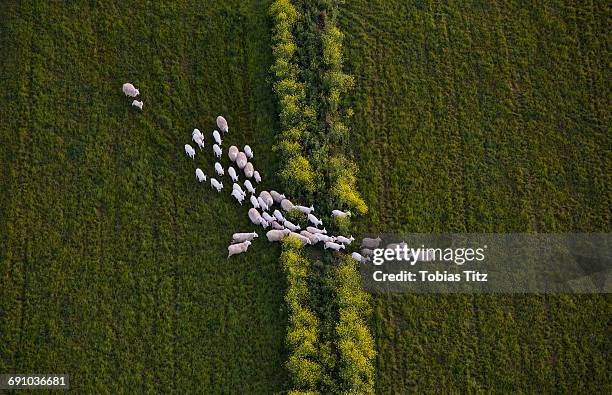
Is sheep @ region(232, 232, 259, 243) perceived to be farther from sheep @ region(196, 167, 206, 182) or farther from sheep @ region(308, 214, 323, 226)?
sheep @ region(196, 167, 206, 182)

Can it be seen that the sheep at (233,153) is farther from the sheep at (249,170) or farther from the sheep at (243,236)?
the sheep at (243,236)

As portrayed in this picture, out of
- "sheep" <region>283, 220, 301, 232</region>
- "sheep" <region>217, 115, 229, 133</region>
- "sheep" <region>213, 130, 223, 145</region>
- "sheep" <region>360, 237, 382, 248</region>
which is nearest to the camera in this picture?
"sheep" <region>283, 220, 301, 232</region>

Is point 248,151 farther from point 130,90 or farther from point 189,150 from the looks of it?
point 130,90

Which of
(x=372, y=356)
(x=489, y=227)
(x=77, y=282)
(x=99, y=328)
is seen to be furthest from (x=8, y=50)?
(x=489, y=227)

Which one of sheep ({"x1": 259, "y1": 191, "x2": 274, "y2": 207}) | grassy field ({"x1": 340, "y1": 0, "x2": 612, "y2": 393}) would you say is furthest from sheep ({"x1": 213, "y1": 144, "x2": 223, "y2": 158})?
grassy field ({"x1": 340, "y1": 0, "x2": 612, "y2": 393})

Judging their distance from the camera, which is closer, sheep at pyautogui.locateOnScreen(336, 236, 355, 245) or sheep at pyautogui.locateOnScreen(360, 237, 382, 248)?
sheep at pyautogui.locateOnScreen(336, 236, 355, 245)

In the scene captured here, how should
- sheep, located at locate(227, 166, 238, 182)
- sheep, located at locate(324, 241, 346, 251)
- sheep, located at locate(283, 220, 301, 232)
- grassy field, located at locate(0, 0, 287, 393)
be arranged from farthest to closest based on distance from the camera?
sheep, located at locate(227, 166, 238, 182), sheep, located at locate(283, 220, 301, 232), sheep, located at locate(324, 241, 346, 251), grassy field, located at locate(0, 0, 287, 393)

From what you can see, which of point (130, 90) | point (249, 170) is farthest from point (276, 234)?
point (130, 90)
